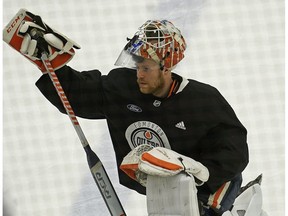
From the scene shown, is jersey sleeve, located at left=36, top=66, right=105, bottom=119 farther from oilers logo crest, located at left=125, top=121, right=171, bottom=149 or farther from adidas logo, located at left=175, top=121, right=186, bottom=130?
Result: adidas logo, located at left=175, top=121, right=186, bottom=130

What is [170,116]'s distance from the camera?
6.90 feet

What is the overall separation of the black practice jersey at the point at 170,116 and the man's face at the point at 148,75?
0.19 ft

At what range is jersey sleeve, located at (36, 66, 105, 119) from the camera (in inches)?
84.3

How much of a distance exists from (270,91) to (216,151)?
2.65ft

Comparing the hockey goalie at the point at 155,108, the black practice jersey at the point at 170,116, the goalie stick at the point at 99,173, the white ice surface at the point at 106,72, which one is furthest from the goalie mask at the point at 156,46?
the white ice surface at the point at 106,72

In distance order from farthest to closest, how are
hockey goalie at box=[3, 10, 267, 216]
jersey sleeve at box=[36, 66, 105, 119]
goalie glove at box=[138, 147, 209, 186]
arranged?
jersey sleeve at box=[36, 66, 105, 119]
hockey goalie at box=[3, 10, 267, 216]
goalie glove at box=[138, 147, 209, 186]

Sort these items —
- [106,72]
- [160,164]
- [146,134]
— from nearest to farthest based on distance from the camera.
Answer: [160,164], [146,134], [106,72]

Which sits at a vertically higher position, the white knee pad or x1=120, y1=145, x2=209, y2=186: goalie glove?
x1=120, y1=145, x2=209, y2=186: goalie glove

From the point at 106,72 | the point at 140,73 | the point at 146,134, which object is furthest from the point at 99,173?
the point at 106,72

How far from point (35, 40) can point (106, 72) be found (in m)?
0.73

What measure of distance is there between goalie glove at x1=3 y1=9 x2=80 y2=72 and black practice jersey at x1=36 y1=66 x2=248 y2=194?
0.17 ft

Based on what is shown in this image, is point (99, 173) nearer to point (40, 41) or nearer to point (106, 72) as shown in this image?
point (40, 41)

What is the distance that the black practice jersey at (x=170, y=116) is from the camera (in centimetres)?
208

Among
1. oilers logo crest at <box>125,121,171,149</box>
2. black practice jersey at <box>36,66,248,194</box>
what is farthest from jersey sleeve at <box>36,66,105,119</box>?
oilers logo crest at <box>125,121,171,149</box>
